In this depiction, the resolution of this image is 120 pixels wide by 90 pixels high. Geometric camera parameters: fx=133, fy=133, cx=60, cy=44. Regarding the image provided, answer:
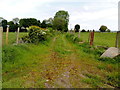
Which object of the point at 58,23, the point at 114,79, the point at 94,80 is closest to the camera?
the point at 94,80

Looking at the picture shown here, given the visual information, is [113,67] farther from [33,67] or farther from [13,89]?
[13,89]

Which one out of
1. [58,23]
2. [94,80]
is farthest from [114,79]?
[58,23]

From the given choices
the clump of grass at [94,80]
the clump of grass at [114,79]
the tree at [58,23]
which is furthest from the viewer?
the tree at [58,23]

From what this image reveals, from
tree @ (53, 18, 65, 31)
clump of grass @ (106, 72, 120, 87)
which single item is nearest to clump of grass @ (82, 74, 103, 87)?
clump of grass @ (106, 72, 120, 87)

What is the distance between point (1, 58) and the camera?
Answer: 5.41 meters

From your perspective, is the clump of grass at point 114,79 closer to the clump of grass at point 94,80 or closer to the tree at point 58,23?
the clump of grass at point 94,80

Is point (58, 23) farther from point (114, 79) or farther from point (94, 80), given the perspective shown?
point (94, 80)

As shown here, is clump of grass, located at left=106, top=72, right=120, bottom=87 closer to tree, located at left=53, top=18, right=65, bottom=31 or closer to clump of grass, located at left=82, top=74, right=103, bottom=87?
clump of grass, located at left=82, top=74, right=103, bottom=87

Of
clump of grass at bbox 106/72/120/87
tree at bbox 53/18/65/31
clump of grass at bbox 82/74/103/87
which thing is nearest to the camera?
clump of grass at bbox 82/74/103/87

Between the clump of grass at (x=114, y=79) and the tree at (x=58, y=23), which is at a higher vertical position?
the tree at (x=58, y=23)

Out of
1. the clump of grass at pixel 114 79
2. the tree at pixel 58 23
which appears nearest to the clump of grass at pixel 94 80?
the clump of grass at pixel 114 79

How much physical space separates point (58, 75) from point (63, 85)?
0.80 meters

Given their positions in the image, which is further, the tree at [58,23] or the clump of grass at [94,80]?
the tree at [58,23]

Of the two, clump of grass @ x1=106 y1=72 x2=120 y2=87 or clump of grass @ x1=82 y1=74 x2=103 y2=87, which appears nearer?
clump of grass @ x1=82 y1=74 x2=103 y2=87
